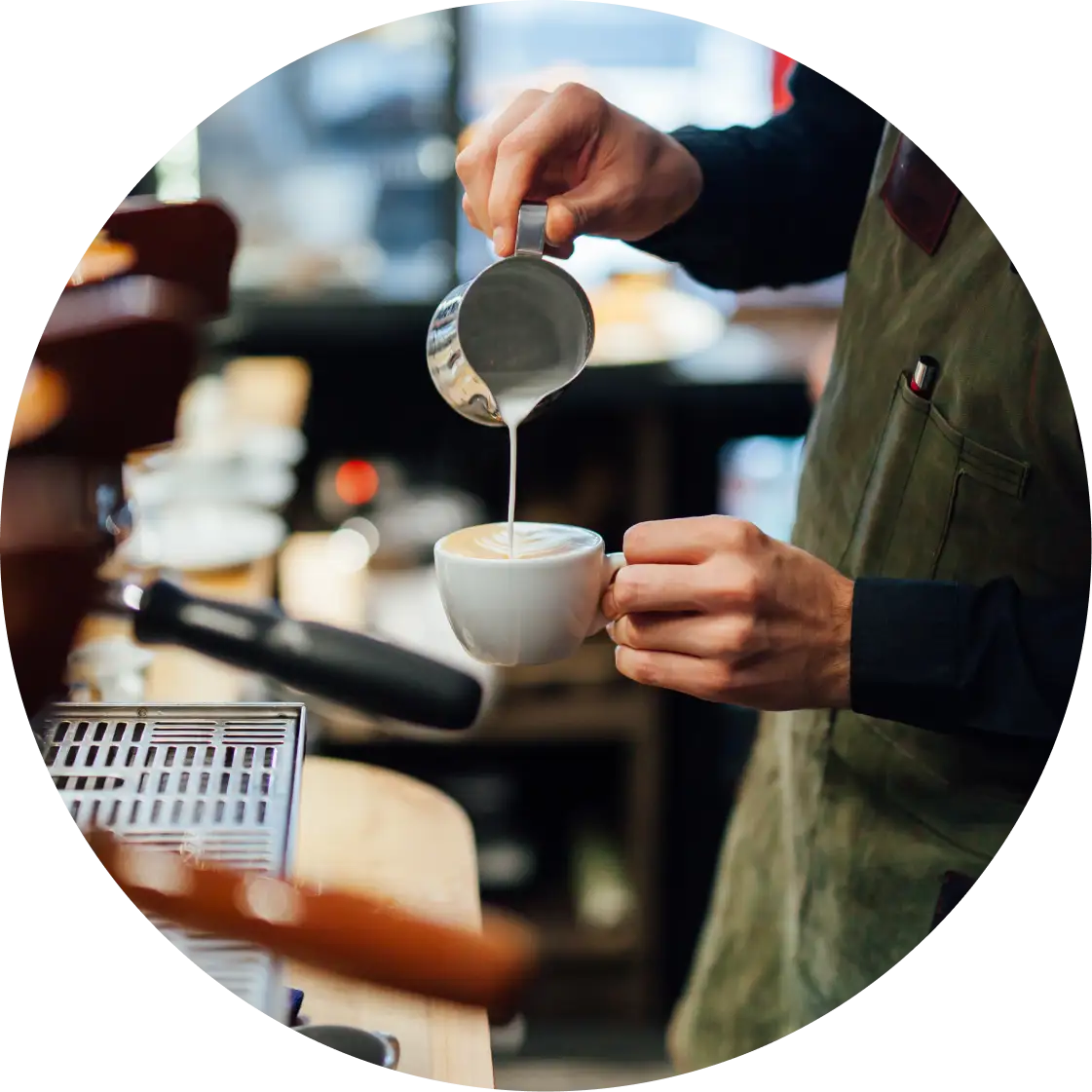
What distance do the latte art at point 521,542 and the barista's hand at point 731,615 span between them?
4 cm

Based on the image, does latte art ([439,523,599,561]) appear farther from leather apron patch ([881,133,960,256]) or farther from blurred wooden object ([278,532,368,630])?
blurred wooden object ([278,532,368,630])

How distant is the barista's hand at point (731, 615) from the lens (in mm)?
780

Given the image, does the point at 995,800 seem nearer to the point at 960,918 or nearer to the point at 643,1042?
the point at 960,918

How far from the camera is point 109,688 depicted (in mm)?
817

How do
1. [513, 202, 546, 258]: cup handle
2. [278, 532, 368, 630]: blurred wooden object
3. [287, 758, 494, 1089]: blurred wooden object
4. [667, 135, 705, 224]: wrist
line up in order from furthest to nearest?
[278, 532, 368, 630]: blurred wooden object, [667, 135, 705, 224]: wrist, [513, 202, 546, 258]: cup handle, [287, 758, 494, 1089]: blurred wooden object

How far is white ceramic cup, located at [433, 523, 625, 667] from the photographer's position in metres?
0.77

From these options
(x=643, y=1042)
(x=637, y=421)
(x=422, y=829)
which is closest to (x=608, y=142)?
(x=422, y=829)

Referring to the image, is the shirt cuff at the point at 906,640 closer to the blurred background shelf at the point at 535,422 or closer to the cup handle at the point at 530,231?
the cup handle at the point at 530,231

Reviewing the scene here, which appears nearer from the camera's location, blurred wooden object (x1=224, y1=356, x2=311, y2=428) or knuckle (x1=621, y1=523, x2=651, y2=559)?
knuckle (x1=621, y1=523, x2=651, y2=559)

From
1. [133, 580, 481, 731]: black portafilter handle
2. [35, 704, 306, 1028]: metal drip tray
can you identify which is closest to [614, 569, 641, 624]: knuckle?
[133, 580, 481, 731]: black portafilter handle

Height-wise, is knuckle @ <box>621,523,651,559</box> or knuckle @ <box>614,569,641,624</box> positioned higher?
knuckle @ <box>621,523,651,559</box>

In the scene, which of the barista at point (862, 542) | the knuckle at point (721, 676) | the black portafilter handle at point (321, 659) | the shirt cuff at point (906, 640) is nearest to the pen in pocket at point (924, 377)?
A: the barista at point (862, 542)

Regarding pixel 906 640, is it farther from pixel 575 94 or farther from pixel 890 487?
pixel 575 94

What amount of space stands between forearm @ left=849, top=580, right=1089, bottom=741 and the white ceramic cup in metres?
0.17
